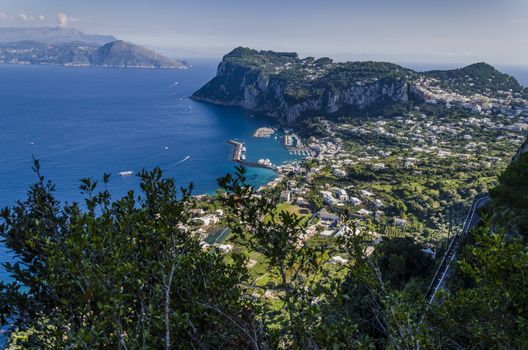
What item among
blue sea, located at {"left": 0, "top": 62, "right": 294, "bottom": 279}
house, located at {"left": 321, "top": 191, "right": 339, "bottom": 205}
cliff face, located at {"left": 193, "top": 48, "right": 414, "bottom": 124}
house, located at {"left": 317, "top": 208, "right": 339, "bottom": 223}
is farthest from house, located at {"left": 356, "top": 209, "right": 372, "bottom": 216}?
cliff face, located at {"left": 193, "top": 48, "right": 414, "bottom": 124}

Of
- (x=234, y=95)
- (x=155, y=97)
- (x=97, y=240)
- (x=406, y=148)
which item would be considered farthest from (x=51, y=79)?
(x=97, y=240)

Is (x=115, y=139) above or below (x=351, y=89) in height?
below

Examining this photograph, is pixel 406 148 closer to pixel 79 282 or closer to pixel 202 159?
pixel 202 159

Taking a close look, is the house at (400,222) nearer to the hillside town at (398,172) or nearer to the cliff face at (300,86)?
the hillside town at (398,172)

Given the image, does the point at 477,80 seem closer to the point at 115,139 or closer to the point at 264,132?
the point at 264,132

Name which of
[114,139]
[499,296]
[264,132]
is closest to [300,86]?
[264,132]

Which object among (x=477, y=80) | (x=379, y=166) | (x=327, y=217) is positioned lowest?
(x=327, y=217)
